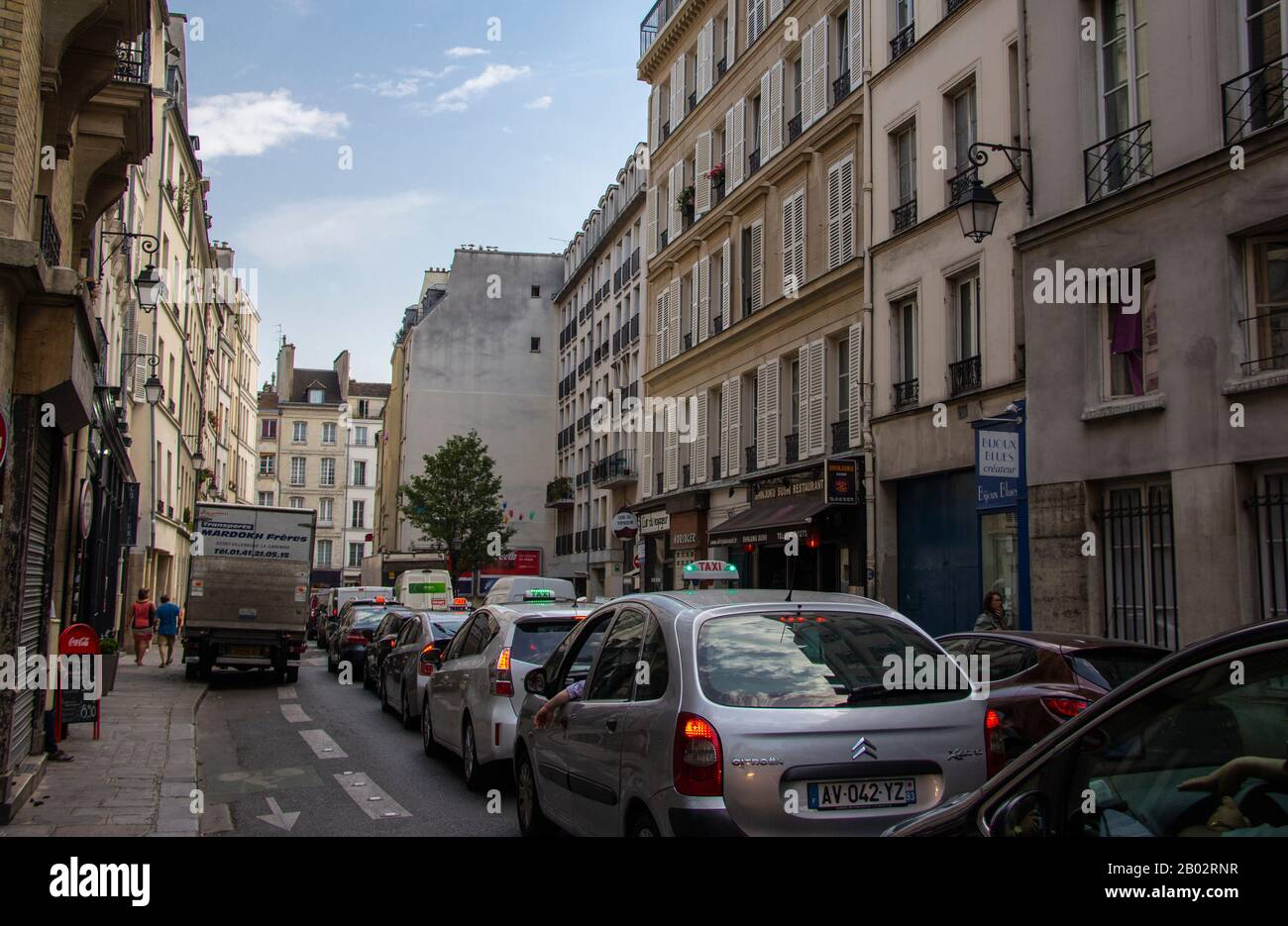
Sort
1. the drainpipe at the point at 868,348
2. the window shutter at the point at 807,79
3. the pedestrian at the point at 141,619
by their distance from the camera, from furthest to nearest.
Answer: the pedestrian at the point at 141,619 → the window shutter at the point at 807,79 → the drainpipe at the point at 868,348

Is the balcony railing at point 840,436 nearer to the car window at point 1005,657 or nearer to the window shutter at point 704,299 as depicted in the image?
the window shutter at point 704,299

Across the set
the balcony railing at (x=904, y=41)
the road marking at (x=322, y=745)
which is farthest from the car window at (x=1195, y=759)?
the balcony railing at (x=904, y=41)

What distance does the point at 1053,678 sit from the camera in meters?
9.22

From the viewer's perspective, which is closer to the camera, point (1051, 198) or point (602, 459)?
point (1051, 198)

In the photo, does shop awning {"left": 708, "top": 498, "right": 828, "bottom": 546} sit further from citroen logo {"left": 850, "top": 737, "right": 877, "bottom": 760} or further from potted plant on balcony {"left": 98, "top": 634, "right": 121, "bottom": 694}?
citroen logo {"left": 850, "top": 737, "right": 877, "bottom": 760}

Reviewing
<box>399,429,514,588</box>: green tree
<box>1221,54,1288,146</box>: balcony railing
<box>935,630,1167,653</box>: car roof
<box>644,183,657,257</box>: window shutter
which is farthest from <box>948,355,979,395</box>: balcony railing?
<box>399,429,514,588</box>: green tree

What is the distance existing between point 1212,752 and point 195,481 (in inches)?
1988

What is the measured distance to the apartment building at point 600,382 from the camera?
46.8 meters

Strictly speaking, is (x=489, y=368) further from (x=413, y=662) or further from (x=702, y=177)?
(x=413, y=662)

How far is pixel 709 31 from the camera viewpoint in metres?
33.0

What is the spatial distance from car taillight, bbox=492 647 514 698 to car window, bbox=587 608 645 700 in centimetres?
328

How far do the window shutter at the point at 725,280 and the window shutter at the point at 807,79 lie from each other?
4938 millimetres
